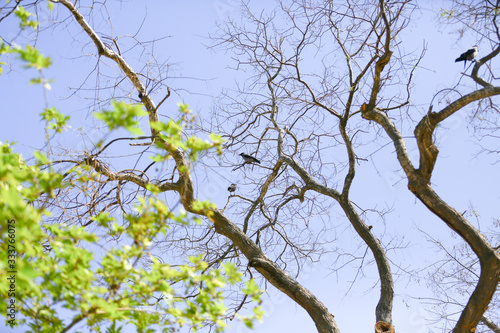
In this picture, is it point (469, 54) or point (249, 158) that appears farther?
point (249, 158)

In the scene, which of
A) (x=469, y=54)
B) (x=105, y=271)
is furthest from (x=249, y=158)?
(x=105, y=271)

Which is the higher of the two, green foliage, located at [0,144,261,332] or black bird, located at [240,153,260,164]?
black bird, located at [240,153,260,164]

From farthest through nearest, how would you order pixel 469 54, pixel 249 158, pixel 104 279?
pixel 249 158 < pixel 469 54 < pixel 104 279

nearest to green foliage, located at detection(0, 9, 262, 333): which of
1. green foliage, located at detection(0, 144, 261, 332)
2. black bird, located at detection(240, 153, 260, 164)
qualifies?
green foliage, located at detection(0, 144, 261, 332)

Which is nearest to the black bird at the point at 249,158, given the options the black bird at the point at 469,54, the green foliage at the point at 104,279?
the black bird at the point at 469,54

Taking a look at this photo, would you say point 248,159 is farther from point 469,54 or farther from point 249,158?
point 469,54

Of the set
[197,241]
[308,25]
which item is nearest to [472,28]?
[308,25]

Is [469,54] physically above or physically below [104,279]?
above

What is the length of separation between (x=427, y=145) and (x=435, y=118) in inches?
9.3

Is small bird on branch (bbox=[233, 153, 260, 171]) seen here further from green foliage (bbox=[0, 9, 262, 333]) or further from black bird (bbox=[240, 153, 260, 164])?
green foliage (bbox=[0, 9, 262, 333])

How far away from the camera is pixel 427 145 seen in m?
3.84

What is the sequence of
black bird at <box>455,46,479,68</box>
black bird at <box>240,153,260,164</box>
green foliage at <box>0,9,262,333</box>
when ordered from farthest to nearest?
black bird at <box>240,153,260,164</box> < black bird at <box>455,46,479,68</box> < green foliage at <box>0,9,262,333</box>

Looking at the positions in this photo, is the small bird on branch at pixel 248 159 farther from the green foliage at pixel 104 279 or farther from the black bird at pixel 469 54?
the green foliage at pixel 104 279

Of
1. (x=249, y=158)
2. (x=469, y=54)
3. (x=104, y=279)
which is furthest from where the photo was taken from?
(x=249, y=158)
